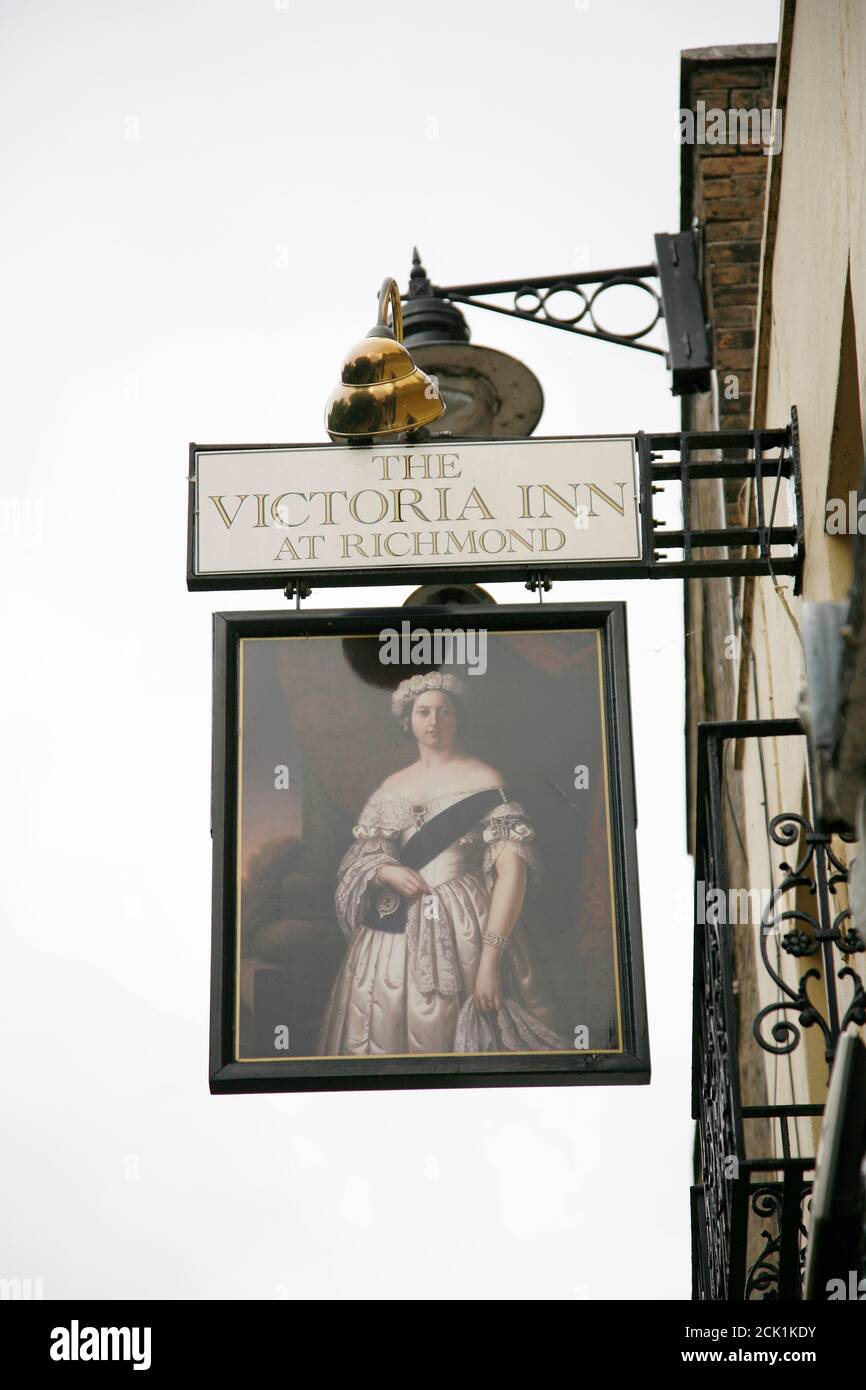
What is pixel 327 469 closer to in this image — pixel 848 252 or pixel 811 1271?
pixel 848 252

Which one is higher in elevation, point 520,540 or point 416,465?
point 416,465

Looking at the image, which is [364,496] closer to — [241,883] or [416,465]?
[416,465]

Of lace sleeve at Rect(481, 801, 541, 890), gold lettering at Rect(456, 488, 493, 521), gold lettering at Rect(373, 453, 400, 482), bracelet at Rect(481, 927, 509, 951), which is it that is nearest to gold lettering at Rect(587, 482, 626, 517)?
gold lettering at Rect(456, 488, 493, 521)

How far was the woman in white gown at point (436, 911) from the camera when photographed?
712cm

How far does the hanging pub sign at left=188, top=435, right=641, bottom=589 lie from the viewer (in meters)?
7.88

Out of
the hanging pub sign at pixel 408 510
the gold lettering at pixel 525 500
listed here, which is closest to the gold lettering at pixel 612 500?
the hanging pub sign at pixel 408 510

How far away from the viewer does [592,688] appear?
25.2 feet

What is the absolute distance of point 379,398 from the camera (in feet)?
26.7

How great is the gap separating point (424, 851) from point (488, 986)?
585 millimetres

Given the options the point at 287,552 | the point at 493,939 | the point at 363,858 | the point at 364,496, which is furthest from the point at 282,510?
the point at 493,939

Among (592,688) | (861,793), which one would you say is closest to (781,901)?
(592,688)

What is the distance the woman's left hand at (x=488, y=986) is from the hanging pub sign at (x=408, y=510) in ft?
5.02

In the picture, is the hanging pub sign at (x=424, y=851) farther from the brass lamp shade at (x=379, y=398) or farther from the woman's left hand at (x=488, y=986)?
the brass lamp shade at (x=379, y=398)
